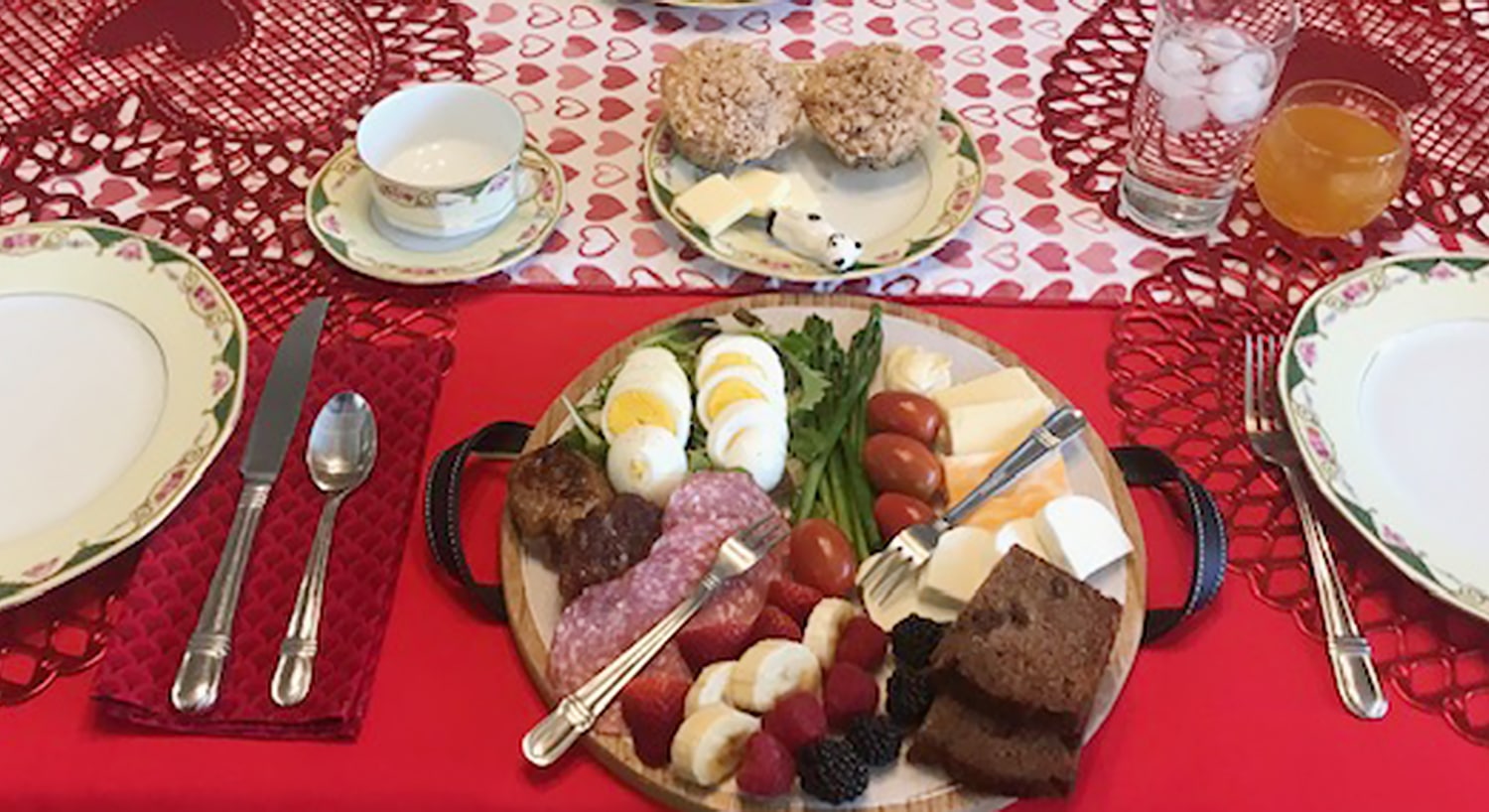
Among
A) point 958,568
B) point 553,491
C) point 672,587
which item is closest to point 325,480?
point 553,491

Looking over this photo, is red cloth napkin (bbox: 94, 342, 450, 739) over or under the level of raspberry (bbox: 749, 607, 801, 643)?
under

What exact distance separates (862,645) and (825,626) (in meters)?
0.03

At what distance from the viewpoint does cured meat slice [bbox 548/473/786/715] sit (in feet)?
3.30

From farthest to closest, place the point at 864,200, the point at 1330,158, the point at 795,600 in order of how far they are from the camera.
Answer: the point at 864,200, the point at 1330,158, the point at 795,600

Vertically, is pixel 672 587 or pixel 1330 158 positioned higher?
pixel 1330 158

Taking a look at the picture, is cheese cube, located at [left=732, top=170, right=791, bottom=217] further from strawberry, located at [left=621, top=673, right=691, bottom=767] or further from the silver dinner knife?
strawberry, located at [left=621, top=673, right=691, bottom=767]

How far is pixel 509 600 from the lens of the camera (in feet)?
3.44

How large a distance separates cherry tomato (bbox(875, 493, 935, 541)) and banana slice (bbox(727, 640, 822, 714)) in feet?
0.50

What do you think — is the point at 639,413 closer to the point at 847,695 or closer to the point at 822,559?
the point at 822,559

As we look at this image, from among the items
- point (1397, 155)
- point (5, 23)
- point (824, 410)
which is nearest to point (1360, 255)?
point (1397, 155)

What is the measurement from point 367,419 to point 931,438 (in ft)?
1.59

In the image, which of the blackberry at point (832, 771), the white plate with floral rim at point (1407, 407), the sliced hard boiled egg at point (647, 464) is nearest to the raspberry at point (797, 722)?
the blackberry at point (832, 771)

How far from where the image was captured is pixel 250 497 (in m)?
1.12

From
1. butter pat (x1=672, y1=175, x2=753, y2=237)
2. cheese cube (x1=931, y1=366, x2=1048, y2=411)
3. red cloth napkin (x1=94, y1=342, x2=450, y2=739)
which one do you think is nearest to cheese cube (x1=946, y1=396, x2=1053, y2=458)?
cheese cube (x1=931, y1=366, x2=1048, y2=411)
